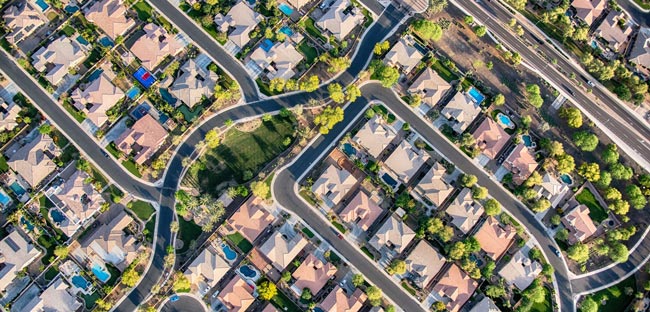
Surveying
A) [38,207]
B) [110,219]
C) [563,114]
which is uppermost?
[563,114]

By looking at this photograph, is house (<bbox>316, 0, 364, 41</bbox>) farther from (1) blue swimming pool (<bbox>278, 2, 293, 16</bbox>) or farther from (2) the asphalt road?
(2) the asphalt road

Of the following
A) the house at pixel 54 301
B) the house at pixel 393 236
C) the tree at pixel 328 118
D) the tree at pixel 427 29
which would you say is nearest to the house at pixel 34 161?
the house at pixel 54 301

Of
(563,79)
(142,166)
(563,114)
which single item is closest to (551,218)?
(563,114)

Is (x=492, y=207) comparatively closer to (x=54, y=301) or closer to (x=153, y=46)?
(x=153, y=46)

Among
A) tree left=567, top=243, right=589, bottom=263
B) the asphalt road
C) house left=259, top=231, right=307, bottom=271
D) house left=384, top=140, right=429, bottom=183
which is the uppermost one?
the asphalt road

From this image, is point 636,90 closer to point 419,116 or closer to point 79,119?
point 419,116

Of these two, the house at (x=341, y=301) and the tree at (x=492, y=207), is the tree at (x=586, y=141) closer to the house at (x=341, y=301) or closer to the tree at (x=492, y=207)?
the tree at (x=492, y=207)

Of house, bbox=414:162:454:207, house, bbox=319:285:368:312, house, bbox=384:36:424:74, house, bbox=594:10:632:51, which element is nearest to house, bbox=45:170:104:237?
house, bbox=319:285:368:312
